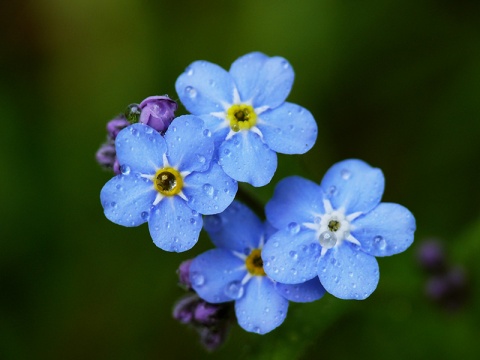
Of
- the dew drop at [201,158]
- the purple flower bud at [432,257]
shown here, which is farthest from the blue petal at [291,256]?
the purple flower bud at [432,257]

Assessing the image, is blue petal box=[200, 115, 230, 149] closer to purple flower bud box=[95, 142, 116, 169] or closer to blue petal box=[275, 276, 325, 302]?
purple flower bud box=[95, 142, 116, 169]

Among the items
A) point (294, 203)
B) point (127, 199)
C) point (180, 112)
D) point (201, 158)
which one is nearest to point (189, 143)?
point (201, 158)

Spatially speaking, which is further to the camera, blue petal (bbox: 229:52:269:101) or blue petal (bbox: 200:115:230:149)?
blue petal (bbox: 229:52:269:101)

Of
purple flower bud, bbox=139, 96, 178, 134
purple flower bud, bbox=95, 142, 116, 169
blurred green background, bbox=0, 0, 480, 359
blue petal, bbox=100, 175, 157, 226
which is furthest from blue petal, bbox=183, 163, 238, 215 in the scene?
blurred green background, bbox=0, 0, 480, 359

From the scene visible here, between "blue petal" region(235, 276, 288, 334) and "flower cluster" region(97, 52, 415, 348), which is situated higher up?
"flower cluster" region(97, 52, 415, 348)

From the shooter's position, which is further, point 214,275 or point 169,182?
point 214,275

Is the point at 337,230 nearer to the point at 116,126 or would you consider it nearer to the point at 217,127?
the point at 217,127

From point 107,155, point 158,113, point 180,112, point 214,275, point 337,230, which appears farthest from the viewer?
point 180,112
